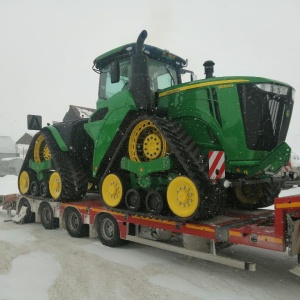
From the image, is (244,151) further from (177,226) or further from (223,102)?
(177,226)

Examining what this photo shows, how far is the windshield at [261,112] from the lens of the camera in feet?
15.8

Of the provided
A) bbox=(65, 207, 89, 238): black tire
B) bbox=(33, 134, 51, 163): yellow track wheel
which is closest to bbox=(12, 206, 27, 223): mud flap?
bbox=(33, 134, 51, 163): yellow track wheel

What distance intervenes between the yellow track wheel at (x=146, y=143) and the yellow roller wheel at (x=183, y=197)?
616mm

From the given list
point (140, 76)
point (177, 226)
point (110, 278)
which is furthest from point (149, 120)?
point (110, 278)

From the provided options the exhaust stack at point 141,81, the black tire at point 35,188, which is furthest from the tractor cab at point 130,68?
the black tire at point 35,188

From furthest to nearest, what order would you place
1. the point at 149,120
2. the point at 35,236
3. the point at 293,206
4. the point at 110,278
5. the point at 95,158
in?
the point at 35,236 < the point at 95,158 < the point at 149,120 < the point at 110,278 < the point at 293,206

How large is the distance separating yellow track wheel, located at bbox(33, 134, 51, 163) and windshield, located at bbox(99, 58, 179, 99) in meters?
2.28

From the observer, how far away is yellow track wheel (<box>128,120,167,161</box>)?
17.3 feet

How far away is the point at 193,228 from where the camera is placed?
4672 millimetres

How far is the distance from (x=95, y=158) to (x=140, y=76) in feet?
5.87

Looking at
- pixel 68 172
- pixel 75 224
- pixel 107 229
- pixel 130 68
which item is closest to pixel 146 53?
pixel 130 68

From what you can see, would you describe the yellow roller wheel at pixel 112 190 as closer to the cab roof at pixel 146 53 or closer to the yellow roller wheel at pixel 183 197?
the yellow roller wheel at pixel 183 197

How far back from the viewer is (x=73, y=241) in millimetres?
6570

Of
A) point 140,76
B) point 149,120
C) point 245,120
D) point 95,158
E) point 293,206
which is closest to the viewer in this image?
point 293,206
